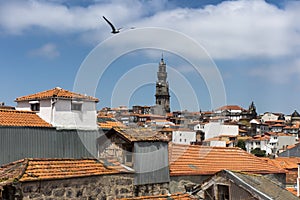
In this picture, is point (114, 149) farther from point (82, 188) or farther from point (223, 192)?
point (223, 192)

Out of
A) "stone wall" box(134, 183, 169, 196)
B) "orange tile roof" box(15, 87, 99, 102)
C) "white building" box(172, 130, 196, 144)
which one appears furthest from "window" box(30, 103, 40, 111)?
"white building" box(172, 130, 196, 144)

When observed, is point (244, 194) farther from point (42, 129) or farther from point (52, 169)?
point (42, 129)

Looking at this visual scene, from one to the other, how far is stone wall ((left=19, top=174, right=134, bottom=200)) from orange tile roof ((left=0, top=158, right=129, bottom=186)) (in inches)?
6.4

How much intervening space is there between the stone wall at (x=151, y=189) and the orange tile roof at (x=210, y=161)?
1.64 meters

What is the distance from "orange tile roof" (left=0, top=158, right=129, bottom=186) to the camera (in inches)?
451

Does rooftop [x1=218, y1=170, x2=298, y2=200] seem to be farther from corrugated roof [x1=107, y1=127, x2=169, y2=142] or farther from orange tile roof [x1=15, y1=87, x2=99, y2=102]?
orange tile roof [x1=15, y1=87, x2=99, y2=102]

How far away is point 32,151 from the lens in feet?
50.2

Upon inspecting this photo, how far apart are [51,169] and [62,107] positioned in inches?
370

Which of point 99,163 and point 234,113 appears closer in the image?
point 99,163

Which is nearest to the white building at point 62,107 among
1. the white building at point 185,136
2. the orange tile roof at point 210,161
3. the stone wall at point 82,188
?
the orange tile roof at point 210,161

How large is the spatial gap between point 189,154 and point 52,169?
28.8ft

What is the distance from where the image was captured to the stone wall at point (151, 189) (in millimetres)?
14188

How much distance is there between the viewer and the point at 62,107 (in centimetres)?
2147

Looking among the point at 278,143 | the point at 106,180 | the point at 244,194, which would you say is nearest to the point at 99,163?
the point at 106,180
